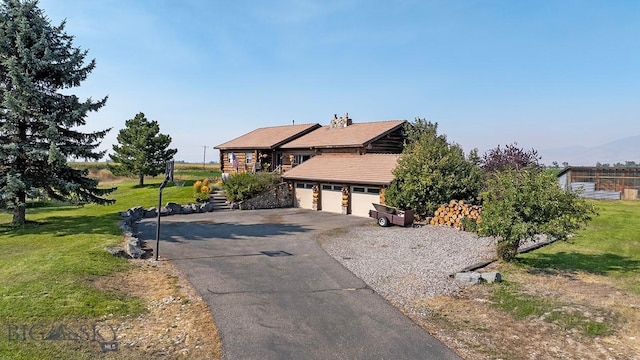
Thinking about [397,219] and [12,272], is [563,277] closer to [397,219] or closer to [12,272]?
[397,219]

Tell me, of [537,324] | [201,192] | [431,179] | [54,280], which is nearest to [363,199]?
[431,179]

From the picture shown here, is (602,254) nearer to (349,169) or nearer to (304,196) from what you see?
(349,169)

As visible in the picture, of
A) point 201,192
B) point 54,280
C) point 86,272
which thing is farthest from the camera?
point 201,192

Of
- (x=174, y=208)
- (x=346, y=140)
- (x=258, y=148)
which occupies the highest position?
(x=346, y=140)

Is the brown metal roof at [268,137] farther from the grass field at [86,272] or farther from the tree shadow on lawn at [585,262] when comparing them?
the tree shadow on lawn at [585,262]

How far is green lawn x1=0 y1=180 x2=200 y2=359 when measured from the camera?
6608 millimetres

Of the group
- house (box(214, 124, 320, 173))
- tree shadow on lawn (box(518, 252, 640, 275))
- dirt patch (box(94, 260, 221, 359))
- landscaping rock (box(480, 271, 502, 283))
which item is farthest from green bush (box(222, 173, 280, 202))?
landscaping rock (box(480, 271, 502, 283))

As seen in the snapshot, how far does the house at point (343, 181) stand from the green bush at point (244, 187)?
211cm

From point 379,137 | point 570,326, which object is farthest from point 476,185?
point 570,326

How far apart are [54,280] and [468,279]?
10.8 m

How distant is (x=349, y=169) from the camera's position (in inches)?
1003

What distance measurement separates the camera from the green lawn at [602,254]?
11305 mm

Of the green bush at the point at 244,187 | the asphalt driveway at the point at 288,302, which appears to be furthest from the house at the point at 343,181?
the asphalt driveway at the point at 288,302

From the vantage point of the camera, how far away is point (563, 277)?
10.8m
